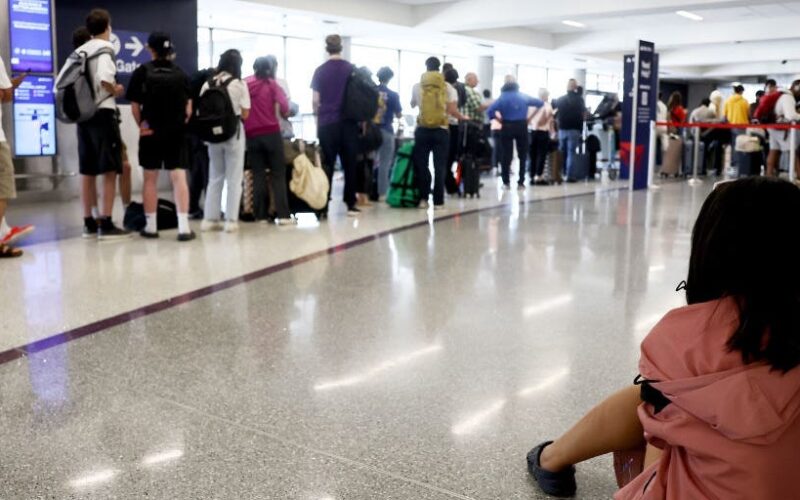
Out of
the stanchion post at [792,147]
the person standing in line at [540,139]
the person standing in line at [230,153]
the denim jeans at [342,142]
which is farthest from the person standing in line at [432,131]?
the stanchion post at [792,147]

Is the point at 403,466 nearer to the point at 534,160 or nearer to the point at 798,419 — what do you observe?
the point at 798,419

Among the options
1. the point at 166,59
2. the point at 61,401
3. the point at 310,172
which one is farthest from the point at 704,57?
the point at 61,401

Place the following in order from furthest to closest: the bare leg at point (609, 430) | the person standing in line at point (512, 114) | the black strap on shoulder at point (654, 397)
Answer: the person standing in line at point (512, 114)
the bare leg at point (609, 430)
the black strap on shoulder at point (654, 397)

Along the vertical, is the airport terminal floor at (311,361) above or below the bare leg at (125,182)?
below

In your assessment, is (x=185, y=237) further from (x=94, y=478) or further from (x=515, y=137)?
(x=515, y=137)

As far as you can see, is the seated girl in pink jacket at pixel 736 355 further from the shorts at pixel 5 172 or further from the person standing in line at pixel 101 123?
the person standing in line at pixel 101 123

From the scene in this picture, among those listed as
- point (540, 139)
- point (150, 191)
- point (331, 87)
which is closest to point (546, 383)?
point (150, 191)

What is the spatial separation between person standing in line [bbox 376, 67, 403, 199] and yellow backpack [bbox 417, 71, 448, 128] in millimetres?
861

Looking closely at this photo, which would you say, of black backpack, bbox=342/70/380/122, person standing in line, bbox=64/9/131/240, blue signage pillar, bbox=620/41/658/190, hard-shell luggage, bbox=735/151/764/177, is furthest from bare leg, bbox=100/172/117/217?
hard-shell luggage, bbox=735/151/764/177

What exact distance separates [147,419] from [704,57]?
24.5m

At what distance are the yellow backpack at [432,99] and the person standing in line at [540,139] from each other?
13.3 feet

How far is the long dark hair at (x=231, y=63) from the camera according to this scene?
22.1 feet

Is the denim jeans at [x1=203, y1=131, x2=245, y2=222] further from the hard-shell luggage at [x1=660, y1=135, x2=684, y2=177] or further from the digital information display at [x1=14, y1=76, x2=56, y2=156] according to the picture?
the hard-shell luggage at [x1=660, y1=135, x2=684, y2=177]

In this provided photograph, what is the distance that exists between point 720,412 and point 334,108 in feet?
22.3
